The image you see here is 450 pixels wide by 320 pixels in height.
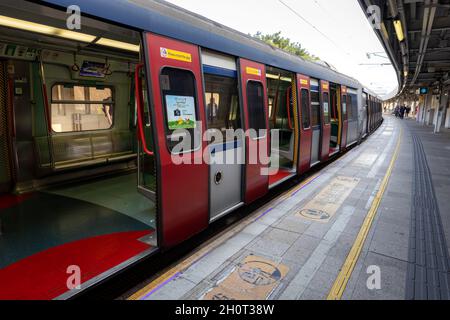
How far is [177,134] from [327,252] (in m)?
2.41

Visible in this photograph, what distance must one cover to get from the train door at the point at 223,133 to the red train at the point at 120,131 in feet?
0.08

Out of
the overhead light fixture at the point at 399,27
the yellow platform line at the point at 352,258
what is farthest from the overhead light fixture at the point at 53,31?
the overhead light fixture at the point at 399,27

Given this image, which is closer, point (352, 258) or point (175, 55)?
point (175, 55)

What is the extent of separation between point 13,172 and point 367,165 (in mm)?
9276

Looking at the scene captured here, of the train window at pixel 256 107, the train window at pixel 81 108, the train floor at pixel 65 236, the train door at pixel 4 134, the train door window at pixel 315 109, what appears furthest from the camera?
the train door window at pixel 315 109

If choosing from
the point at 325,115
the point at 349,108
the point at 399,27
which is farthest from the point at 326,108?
the point at 349,108

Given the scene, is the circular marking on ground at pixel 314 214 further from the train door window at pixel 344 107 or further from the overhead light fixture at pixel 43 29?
the train door window at pixel 344 107

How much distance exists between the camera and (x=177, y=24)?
3258 mm

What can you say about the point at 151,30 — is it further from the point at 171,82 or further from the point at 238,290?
the point at 238,290

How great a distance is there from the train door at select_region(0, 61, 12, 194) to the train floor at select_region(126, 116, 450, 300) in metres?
3.79

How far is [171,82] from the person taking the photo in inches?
127

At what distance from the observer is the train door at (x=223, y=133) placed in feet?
12.8

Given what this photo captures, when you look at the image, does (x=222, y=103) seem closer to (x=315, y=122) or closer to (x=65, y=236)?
(x=65, y=236)

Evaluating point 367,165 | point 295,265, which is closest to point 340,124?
point 367,165
